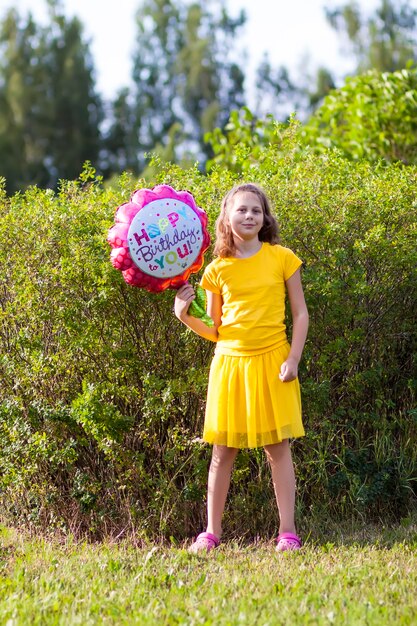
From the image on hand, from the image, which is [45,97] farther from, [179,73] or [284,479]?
[284,479]

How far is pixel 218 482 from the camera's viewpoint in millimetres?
4133

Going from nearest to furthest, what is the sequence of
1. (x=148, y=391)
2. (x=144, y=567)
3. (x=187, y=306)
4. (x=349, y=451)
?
(x=144, y=567) → (x=187, y=306) → (x=148, y=391) → (x=349, y=451)

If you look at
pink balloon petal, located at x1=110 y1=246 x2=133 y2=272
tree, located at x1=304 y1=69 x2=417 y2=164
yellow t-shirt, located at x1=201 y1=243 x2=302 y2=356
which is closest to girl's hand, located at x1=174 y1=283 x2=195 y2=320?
yellow t-shirt, located at x1=201 y1=243 x2=302 y2=356

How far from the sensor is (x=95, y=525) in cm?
446

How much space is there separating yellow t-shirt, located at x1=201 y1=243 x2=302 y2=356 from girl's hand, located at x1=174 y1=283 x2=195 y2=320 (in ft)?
0.56

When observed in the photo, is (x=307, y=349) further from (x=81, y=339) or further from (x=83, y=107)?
(x=83, y=107)

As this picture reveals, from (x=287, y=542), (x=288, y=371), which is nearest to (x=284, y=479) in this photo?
(x=287, y=542)

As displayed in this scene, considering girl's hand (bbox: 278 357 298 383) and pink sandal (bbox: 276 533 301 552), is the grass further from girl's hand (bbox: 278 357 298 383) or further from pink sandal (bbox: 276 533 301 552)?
girl's hand (bbox: 278 357 298 383)

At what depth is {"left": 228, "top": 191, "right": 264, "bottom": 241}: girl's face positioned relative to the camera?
13.3ft

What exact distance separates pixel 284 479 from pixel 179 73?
29.9 m

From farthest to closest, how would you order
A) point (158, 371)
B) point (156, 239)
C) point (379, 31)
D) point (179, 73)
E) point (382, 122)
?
1. point (179, 73)
2. point (379, 31)
3. point (382, 122)
4. point (158, 371)
5. point (156, 239)

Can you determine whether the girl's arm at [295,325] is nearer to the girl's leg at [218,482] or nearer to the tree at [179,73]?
the girl's leg at [218,482]

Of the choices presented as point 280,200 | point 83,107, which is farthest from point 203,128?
point 280,200

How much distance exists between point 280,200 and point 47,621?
2.34 metres
